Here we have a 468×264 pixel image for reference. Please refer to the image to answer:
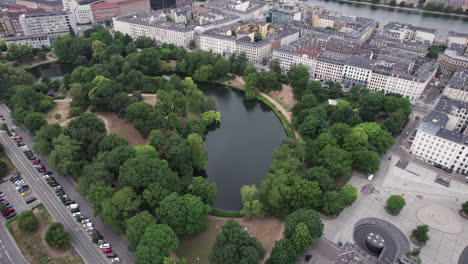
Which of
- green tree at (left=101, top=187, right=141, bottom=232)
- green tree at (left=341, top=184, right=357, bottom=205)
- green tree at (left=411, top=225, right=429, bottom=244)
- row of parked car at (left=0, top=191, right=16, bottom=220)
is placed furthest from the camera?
green tree at (left=341, top=184, right=357, bottom=205)

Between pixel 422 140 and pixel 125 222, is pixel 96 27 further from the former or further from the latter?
pixel 422 140

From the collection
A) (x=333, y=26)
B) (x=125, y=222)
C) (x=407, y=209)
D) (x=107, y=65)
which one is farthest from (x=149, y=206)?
(x=333, y=26)

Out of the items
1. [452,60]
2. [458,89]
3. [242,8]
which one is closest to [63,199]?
[458,89]

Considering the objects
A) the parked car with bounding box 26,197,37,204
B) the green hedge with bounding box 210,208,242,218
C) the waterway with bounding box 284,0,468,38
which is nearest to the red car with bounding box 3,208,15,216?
the parked car with bounding box 26,197,37,204

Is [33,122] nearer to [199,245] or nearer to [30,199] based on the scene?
[30,199]

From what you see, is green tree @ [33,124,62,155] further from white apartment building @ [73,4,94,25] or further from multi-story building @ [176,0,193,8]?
multi-story building @ [176,0,193,8]

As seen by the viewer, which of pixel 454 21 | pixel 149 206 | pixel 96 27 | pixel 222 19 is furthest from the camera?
pixel 454 21
